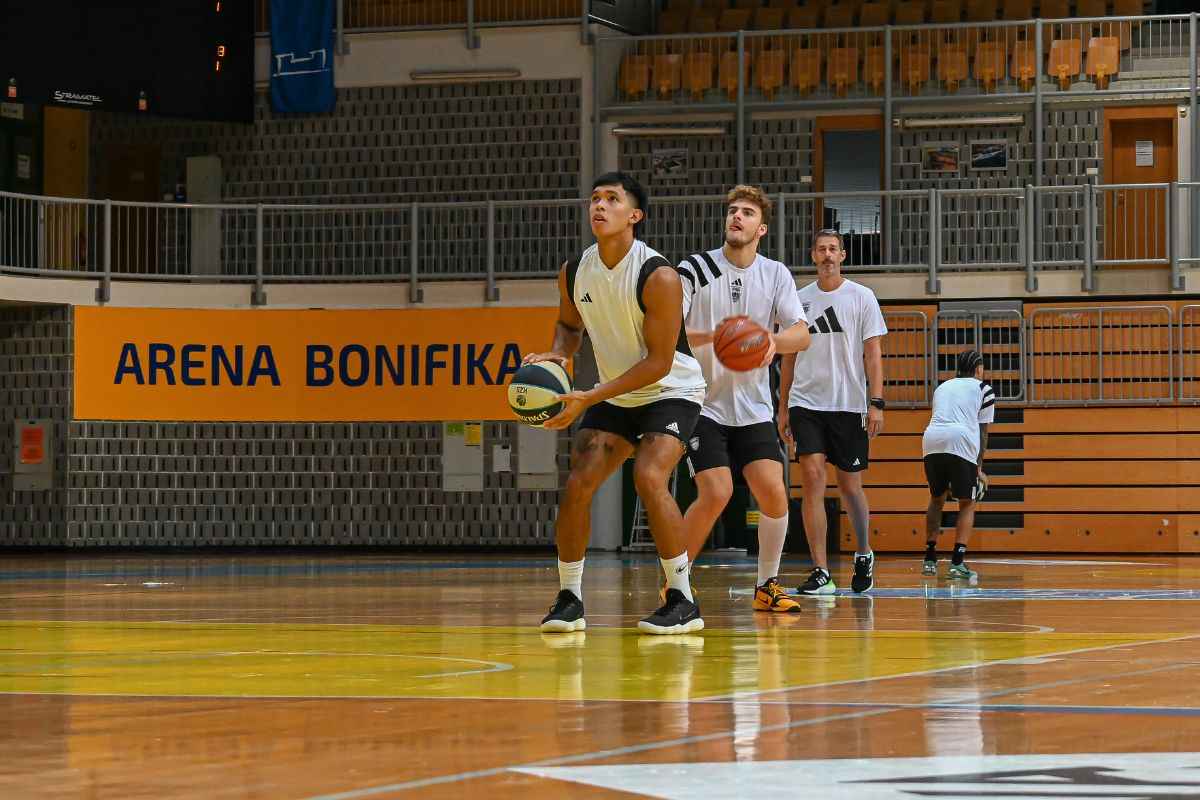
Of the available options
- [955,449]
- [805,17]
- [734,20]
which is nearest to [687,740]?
[955,449]

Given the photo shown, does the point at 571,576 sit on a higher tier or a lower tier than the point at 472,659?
higher

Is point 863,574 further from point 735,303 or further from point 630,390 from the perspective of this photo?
point 630,390

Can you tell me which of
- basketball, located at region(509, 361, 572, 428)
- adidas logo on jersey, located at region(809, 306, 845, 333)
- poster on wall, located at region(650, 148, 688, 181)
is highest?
poster on wall, located at region(650, 148, 688, 181)

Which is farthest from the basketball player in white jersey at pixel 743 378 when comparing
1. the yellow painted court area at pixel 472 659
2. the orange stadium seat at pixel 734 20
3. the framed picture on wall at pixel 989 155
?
the orange stadium seat at pixel 734 20

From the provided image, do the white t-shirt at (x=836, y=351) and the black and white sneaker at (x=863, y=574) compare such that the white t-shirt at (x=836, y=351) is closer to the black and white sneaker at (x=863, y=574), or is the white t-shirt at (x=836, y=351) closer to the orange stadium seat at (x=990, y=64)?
the black and white sneaker at (x=863, y=574)

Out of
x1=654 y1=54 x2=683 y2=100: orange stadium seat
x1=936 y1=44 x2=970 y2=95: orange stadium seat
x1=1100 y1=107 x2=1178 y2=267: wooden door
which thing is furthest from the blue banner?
x1=1100 y1=107 x2=1178 y2=267: wooden door

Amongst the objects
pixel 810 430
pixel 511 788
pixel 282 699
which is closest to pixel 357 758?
pixel 511 788

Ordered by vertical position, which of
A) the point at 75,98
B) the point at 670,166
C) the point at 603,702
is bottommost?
the point at 603,702

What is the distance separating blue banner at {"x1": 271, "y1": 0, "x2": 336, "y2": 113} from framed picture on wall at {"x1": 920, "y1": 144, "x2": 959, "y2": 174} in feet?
24.8

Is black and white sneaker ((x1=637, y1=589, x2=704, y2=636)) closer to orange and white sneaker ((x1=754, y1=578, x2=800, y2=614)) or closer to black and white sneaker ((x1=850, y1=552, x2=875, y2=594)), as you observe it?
orange and white sneaker ((x1=754, y1=578, x2=800, y2=614))

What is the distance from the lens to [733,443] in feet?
27.4

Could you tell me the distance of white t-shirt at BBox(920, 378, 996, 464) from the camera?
13.9 metres

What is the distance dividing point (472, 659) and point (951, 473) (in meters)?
8.77

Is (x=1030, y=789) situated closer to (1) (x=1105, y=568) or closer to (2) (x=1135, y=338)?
(1) (x=1105, y=568)
